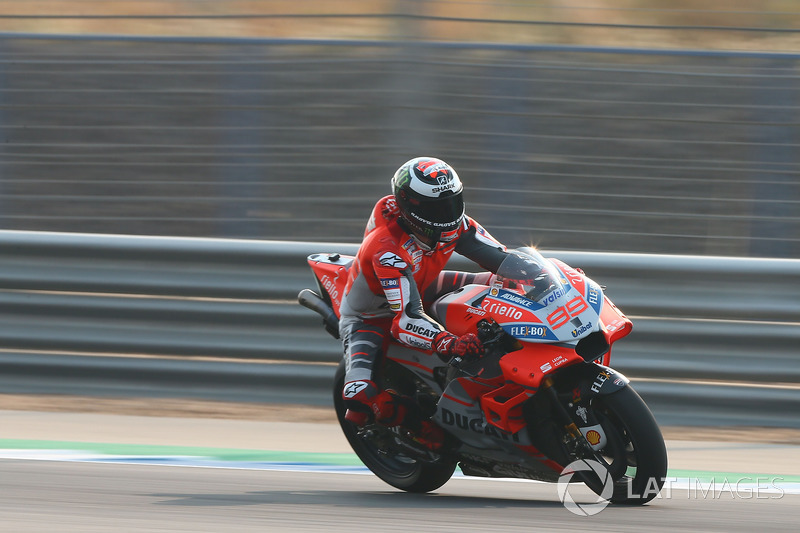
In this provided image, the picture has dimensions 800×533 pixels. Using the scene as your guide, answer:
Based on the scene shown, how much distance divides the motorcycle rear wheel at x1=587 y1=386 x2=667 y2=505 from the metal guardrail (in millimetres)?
2232

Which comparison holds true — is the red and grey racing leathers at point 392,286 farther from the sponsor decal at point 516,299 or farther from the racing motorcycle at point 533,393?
the sponsor decal at point 516,299

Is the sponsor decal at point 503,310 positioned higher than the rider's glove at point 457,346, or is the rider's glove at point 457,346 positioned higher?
the sponsor decal at point 503,310

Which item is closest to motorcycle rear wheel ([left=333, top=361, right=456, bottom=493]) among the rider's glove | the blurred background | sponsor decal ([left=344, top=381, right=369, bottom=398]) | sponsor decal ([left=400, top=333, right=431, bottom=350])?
sponsor decal ([left=344, top=381, right=369, bottom=398])

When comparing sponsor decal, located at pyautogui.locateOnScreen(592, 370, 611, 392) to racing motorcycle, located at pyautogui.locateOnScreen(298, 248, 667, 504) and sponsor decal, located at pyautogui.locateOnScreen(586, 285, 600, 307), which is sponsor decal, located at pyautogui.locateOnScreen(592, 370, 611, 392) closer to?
racing motorcycle, located at pyautogui.locateOnScreen(298, 248, 667, 504)

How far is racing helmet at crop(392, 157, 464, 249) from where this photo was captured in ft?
17.9

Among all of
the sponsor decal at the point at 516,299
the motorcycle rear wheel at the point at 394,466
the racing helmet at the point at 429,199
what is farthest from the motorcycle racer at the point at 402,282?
the sponsor decal at the point at 516,299

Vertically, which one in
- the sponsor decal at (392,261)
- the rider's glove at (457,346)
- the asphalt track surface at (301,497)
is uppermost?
the sponsor decal at (392,261)

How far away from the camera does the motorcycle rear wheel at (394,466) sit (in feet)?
18.8

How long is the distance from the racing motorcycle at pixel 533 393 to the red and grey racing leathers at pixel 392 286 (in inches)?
5.2

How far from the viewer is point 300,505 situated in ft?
17.4

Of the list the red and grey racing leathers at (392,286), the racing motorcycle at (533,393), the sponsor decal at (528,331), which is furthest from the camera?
the red and grey racing leathers at (392,286)

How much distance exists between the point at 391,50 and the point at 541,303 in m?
4.76

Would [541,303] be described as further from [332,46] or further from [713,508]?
[332,46]

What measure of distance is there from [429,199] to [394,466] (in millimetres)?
1398
